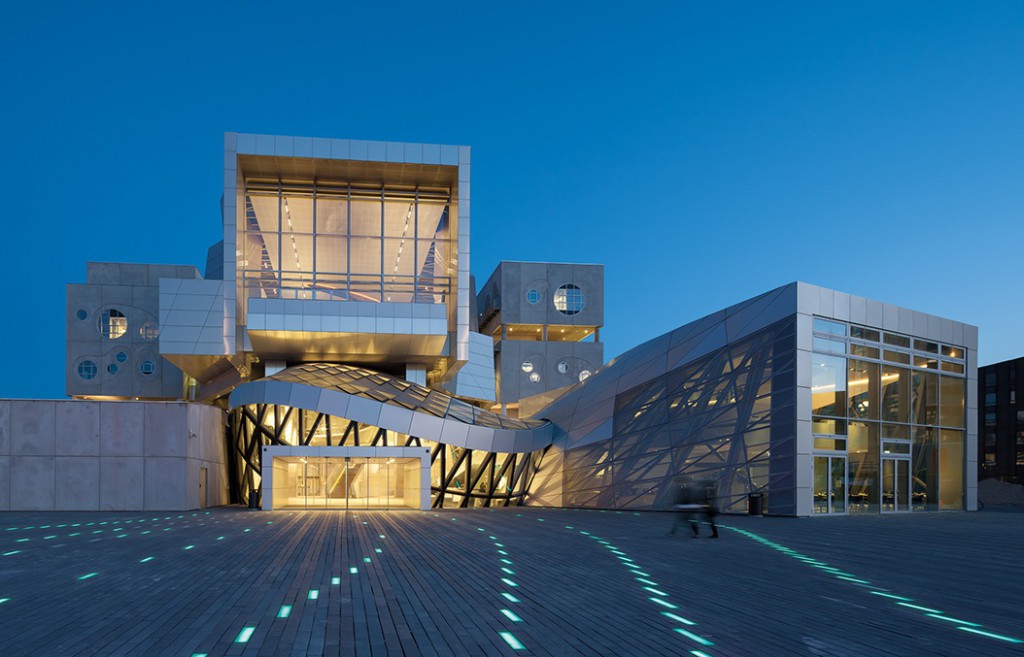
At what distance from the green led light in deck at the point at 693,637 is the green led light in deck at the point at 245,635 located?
4.45 meters

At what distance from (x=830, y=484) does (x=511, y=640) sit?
21.9m

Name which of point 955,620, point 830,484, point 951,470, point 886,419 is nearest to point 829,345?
point 886,419

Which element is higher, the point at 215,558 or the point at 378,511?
the point at 215,558

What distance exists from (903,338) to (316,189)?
28467 millimetres

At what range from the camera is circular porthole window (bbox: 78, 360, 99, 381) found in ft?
194

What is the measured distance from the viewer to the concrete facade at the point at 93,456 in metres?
29.1

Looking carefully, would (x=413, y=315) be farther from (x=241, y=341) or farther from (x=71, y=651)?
(x=71, y=651)

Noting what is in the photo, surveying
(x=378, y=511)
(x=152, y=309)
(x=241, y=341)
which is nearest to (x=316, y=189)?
(x=241, y=341)

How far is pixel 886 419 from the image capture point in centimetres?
2930

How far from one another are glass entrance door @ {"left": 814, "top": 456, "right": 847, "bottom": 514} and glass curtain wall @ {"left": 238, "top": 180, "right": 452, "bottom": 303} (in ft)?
70.8

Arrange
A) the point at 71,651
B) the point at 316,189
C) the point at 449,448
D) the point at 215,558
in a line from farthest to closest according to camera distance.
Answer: the point at 316,189 → the point at 449,448 → the point at 215,558 → the point at 71,651

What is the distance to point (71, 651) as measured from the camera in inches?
301

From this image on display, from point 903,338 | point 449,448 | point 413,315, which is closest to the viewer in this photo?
point 903,338

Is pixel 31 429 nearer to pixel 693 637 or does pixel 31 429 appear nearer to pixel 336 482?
pixel 336 482
